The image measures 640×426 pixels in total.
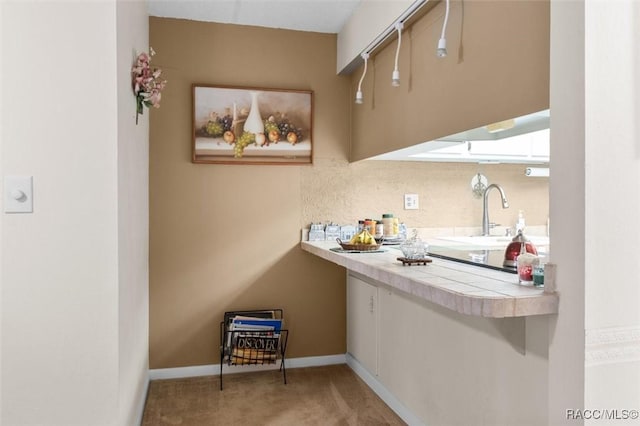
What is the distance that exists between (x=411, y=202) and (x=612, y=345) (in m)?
2.10

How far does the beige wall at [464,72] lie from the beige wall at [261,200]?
0.58m

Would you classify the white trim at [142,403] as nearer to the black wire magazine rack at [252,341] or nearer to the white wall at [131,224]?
Answer: the white wall at [131,224]

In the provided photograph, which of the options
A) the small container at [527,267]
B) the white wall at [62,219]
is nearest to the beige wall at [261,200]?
the white wall at [62,219]

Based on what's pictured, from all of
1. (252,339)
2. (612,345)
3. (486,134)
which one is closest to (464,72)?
(486,134)

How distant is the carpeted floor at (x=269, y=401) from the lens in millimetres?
2531

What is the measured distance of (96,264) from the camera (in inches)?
67.0

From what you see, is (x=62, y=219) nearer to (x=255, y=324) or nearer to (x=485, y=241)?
(x=255, y=324)

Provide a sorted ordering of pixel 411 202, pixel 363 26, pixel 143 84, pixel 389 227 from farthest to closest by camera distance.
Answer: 1. pixel 411 202
2. pixel 389 227
3. pixel 363 26
4. pixel 143 84

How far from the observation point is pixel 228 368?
3.23m

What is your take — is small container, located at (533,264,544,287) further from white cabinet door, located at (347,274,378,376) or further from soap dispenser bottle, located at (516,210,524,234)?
soap dispenser bottle, located at (516,210,524,234)

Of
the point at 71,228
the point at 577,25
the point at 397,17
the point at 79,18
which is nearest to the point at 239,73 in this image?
the point at 397,17

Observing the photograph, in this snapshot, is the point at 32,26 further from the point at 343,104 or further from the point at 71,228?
the point at 343,104

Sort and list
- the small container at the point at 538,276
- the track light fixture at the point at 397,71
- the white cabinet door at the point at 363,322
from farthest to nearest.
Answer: the white cabinet door at the point at 363,322, the track light fixture at the point at 397,71, the small container at the point at 538,276

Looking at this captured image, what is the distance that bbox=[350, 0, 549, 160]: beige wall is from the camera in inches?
61.8
